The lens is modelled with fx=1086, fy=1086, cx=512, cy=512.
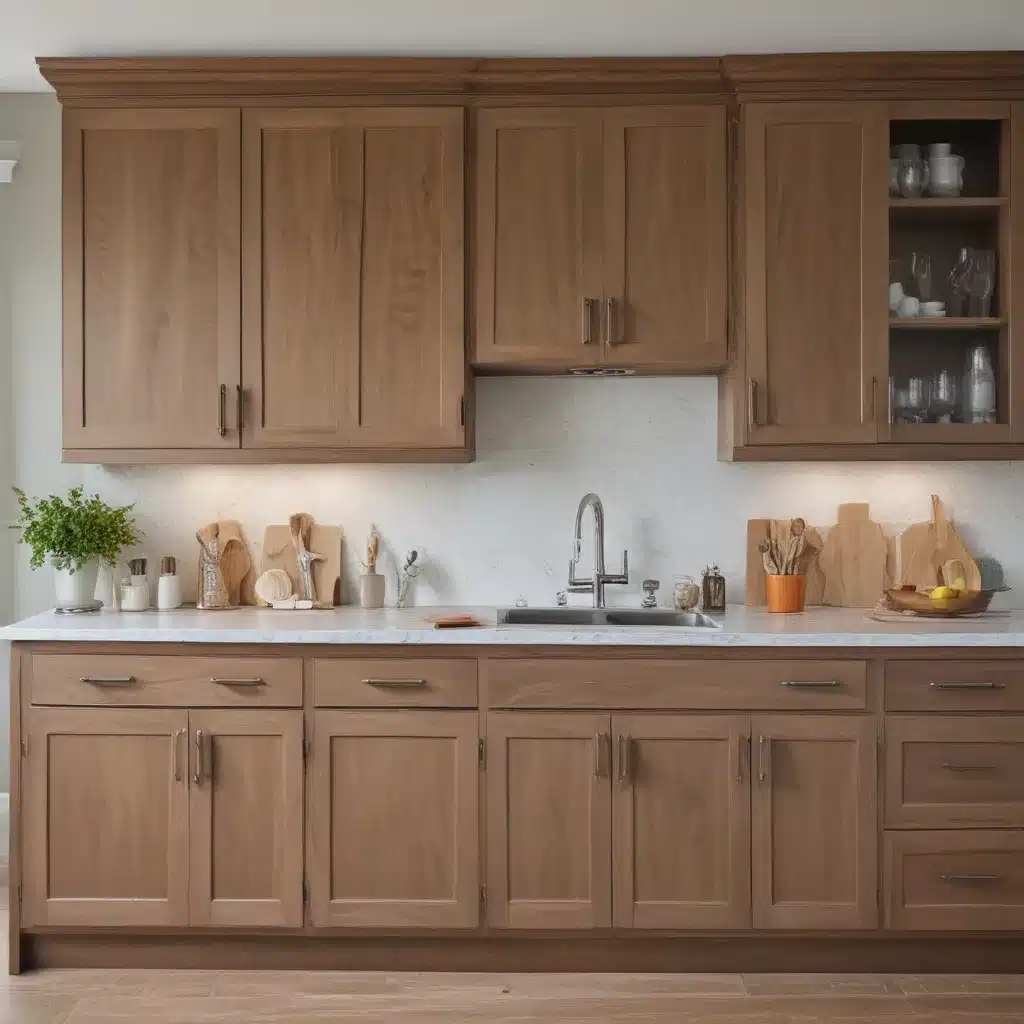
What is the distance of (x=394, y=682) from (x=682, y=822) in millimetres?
840

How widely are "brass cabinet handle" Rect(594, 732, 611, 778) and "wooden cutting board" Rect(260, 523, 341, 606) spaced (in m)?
1.07

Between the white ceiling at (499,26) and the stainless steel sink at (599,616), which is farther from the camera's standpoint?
the stainless steel sink at (599,616)

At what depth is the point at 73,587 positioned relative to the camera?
3.21 metres

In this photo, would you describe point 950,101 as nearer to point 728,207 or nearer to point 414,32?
A: point 728,207

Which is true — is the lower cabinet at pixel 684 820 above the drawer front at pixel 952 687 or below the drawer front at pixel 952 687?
below

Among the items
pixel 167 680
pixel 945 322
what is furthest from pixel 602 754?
pixel 945 322

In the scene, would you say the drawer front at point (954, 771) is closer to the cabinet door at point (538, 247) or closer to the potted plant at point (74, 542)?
the cabinet door at point (538, 247)

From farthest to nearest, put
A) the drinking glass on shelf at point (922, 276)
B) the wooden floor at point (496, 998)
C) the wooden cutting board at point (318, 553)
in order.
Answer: the wooden cutting board at point (318, 553), the drinking glass on shelf at point (922, 276), the wooden floor at point (496, 998)

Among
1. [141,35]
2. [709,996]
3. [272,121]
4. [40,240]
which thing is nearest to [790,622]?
[709,996]

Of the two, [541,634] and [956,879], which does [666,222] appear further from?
[956,879]

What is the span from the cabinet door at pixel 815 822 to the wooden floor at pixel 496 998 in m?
0.19

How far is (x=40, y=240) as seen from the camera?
354cm

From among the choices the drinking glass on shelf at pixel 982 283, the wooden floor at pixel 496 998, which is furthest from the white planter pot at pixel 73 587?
the drinking glass on shelf at pixel 982 283

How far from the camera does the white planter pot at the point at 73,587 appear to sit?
320cm
